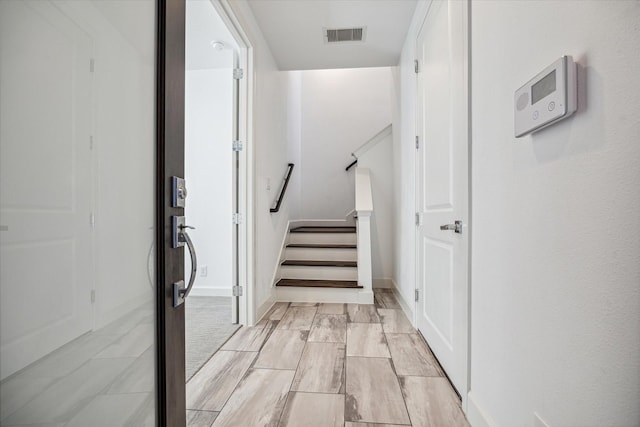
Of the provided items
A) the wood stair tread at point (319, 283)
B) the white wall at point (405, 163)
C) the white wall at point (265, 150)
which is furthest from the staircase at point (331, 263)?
the white wall at point (405, 163)

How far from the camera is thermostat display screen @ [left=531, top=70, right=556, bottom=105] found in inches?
32.7

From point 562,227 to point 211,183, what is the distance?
3625 millimetres

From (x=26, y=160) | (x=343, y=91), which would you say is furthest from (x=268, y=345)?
(x=343, y=91)

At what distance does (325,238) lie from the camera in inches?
170

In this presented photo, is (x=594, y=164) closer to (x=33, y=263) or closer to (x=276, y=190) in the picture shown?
(x=33, y=263)

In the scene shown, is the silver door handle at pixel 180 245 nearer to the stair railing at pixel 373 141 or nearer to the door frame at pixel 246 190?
the door frame at pixel 246 190

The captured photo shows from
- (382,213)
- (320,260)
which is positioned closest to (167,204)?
(320,260)

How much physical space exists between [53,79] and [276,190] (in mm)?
3030

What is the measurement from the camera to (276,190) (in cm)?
367

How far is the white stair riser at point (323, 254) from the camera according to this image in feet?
12.9

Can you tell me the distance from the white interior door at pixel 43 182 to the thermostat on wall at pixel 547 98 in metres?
1.09

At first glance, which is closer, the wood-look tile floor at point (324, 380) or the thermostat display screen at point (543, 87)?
the thermostat display screen at point (543, 87)

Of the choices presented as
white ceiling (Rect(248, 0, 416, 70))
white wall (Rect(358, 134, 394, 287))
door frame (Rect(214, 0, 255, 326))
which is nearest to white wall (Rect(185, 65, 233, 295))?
white ceiling (Rect(248, 0, 416, 70))

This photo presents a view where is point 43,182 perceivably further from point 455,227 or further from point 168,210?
point 455,227
